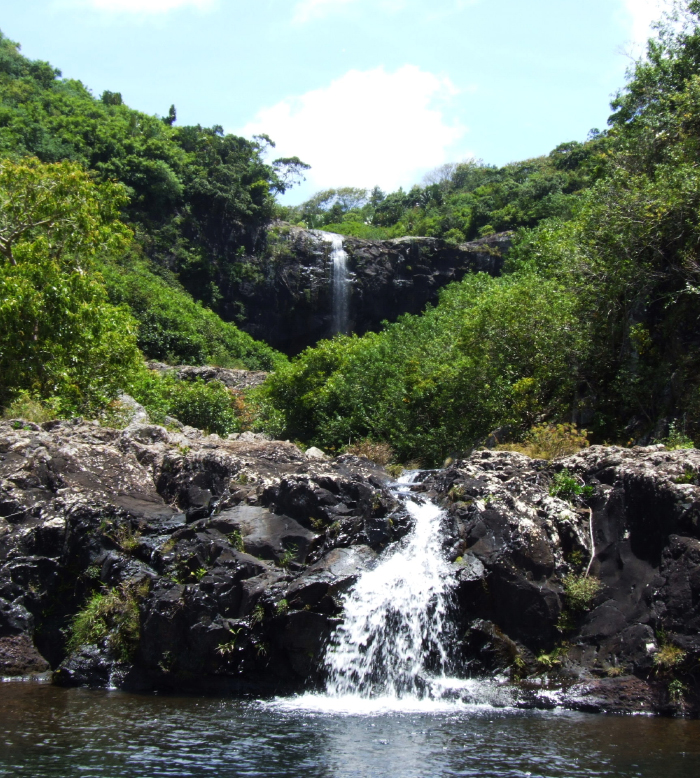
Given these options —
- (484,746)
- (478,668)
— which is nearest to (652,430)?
(478,668)

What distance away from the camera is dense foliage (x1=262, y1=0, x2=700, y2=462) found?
54.4 feet

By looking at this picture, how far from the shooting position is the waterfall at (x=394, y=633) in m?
9.98

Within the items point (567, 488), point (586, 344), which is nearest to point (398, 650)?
point (567, 488)

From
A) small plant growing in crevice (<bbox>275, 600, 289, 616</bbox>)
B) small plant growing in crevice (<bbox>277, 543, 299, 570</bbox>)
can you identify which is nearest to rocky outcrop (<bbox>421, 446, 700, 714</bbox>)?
small plant growing in crevice (<bbox>277, 543, 299, 570</bbox>)

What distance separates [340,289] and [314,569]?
1505 inches

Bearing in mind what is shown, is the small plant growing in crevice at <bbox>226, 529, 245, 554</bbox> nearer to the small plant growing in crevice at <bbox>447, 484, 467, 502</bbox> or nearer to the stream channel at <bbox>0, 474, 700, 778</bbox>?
the stream channel at <bbox>0, 474, 700, 778</bbox>

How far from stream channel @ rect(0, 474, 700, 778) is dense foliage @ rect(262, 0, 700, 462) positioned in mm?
7646

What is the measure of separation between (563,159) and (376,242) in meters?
23.5

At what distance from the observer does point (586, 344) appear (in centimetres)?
1812

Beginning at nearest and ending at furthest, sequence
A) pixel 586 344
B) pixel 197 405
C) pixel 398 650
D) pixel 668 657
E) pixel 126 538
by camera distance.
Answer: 1. pixel 668 657
2. pixel 398 650
3. pixel 126 538
4. pixel 586 344
5. pixel 197 405

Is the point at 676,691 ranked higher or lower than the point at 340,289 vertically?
lower

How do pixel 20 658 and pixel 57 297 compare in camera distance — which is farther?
pixel 57 297

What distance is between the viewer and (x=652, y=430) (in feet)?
52.1

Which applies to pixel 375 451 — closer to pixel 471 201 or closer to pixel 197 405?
pixel 197 405
